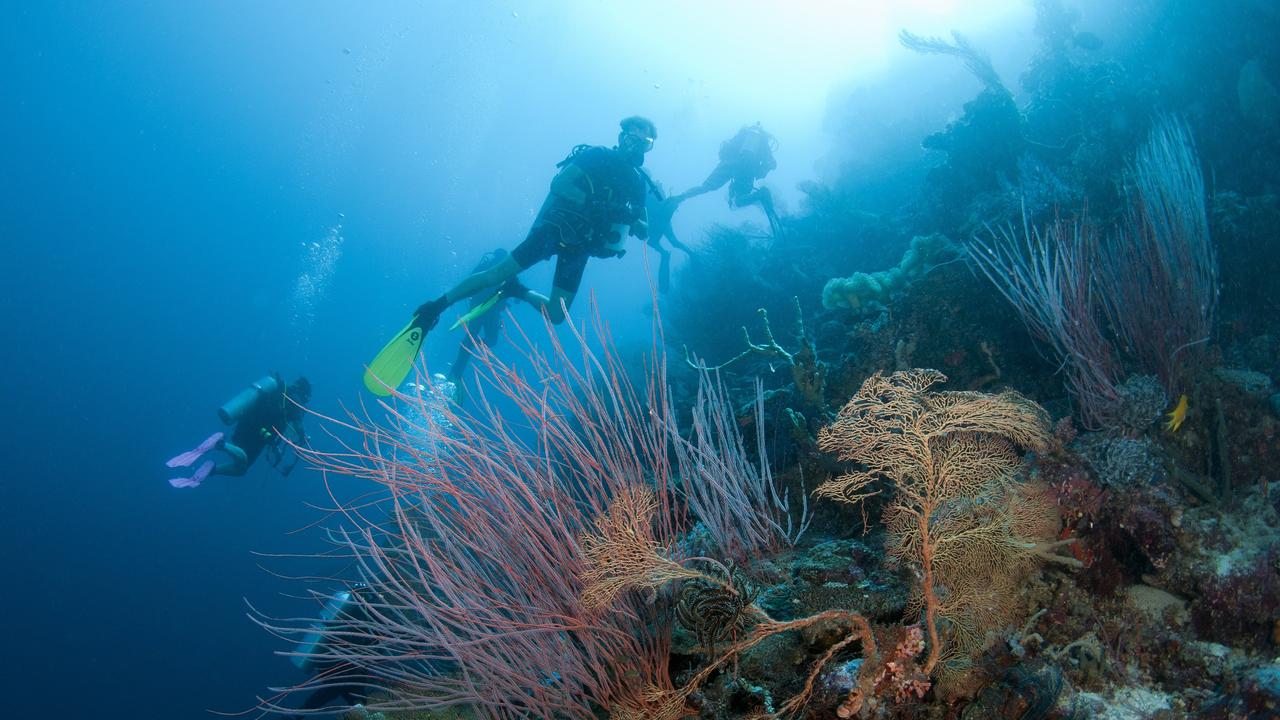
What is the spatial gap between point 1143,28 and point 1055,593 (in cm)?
1407

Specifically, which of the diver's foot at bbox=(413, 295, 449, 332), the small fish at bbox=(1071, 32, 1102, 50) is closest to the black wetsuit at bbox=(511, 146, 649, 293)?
the diver's foot at bbox=(413, 295, 449, 332)

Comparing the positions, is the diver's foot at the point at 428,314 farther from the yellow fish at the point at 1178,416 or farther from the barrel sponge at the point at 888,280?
the yellow fish at the point at 1178,416

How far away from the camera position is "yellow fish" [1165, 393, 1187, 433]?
281 centimetres

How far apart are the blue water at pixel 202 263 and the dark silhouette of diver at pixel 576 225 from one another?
36.5 ft

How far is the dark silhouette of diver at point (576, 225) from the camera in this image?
8242mm

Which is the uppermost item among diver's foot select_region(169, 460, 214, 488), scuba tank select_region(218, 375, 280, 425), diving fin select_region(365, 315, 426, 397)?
scuba tank select_region(218, 375, 280, 425)

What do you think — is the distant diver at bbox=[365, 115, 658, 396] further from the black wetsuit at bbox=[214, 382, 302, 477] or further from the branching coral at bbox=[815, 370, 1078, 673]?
the branching coral at bbox=[815, 370, 1078, 673]

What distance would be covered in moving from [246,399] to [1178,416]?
1455cm

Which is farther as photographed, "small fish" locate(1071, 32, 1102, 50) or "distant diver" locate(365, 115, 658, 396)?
"small fish" locate(1071, 32, 1102, 50)

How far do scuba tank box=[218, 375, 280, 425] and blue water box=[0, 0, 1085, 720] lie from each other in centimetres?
1834

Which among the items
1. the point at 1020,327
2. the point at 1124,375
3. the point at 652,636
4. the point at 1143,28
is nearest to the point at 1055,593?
the point at 652,636

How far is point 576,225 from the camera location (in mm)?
8359

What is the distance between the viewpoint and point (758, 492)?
2879 mm

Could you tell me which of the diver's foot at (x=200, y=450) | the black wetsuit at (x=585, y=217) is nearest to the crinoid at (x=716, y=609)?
the black wetsuit at (x=585, y=217)
